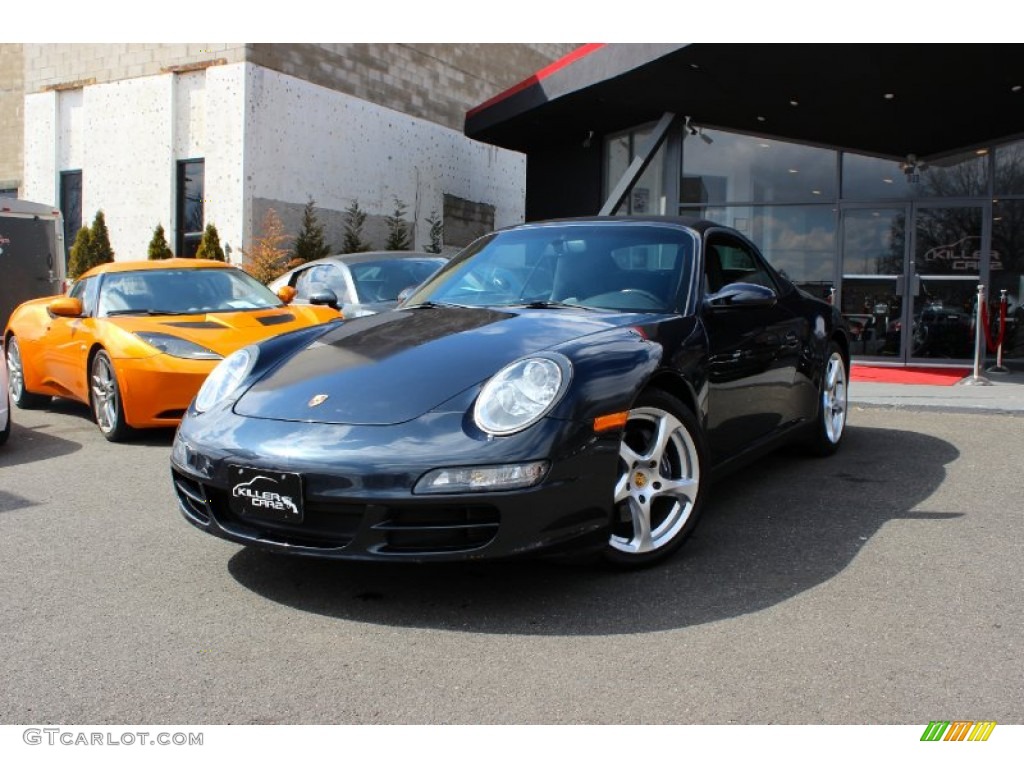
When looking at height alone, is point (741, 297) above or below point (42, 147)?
below

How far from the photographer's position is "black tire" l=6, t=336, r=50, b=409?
8562 millimetres

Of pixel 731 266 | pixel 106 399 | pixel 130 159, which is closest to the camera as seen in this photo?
pixel 731 266

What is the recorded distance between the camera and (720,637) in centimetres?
311

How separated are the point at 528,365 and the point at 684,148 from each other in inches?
444

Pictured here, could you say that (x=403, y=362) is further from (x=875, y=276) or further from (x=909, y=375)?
(x=875, y=276)

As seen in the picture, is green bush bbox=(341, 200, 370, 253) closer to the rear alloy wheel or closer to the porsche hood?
the rear alloy wheel

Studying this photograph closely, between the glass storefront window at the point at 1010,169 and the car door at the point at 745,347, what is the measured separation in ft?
28.7

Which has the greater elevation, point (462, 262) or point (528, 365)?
point (462, 262)

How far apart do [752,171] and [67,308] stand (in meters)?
9.55

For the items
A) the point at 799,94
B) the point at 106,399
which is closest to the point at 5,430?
the point at 106,399

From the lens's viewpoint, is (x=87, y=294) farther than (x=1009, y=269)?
No

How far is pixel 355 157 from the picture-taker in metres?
20.1

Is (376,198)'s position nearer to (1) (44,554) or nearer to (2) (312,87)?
(2) (312,87)

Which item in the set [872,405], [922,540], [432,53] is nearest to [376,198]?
[432,53]
